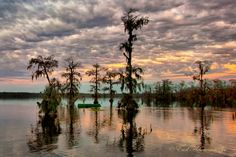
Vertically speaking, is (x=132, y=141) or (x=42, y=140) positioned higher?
(x=42, y=140)

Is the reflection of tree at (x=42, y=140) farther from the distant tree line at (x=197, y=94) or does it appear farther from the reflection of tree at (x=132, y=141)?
the distant tree line at (x=197, y=94)

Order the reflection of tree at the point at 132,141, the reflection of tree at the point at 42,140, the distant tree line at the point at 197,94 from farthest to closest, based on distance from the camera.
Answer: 1. the distant tree line at the point at 197,94
2. the reflection of tree at the point at 42,140
3. the reflection of tree at the point at 132,141

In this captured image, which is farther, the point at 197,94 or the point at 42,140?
the point at 197,94

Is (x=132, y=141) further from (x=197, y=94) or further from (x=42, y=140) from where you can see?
(x=197, y=94)

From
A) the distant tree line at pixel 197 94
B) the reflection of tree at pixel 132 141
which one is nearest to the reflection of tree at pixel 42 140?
the reflection of tree at pixel 132 141

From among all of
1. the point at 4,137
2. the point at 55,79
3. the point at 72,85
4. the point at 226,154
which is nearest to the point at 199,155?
the point at 226,154

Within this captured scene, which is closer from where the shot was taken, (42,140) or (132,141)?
(132,141)

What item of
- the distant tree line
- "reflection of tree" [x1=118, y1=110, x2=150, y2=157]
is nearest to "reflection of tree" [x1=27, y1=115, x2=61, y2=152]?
"reflection of tree" [x1=118, y1=110, x2=150, y2=157]

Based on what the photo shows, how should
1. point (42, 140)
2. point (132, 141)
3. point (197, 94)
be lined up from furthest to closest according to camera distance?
point (197, 94)
point (42, 140)
point (132, 141)

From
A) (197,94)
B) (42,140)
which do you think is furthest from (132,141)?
(197,94)

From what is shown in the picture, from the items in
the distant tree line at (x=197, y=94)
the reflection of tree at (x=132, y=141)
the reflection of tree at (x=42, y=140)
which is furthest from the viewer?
the distant tree line at (x=197, y=94)

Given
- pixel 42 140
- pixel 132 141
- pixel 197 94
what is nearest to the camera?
pixel 132 141

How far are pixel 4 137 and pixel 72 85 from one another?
205ft

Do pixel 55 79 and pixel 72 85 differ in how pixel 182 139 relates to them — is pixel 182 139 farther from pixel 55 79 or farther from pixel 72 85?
pixel 72 85
